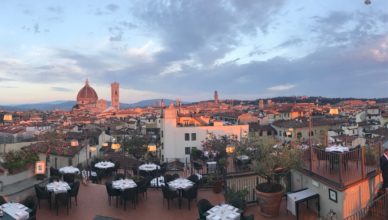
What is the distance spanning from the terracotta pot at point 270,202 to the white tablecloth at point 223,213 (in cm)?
223

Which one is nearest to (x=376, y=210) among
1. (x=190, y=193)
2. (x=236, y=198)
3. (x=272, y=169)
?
(x=272, y=169)

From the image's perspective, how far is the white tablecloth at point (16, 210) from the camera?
29.2 feet

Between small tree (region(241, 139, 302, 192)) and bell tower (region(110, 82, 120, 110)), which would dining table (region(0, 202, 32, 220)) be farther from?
bell tower (region(110, 82, 120, 110))

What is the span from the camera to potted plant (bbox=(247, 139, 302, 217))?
11219 mm

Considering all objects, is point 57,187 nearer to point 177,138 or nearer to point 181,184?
point 181,184

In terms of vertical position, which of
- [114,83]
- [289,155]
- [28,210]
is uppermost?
[114,83]

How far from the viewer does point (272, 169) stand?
37.8 feet

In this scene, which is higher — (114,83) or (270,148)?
(114,83)

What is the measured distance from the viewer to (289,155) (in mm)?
11680

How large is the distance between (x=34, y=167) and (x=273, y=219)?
9753 mm

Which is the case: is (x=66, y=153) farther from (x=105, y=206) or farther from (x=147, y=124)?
(x=147, y=124)

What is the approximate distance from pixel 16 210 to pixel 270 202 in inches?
324

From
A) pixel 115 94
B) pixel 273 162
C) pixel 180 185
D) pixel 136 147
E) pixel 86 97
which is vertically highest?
pixel 115 94

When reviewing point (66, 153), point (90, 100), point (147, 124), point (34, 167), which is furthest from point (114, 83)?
point (34, 167)
